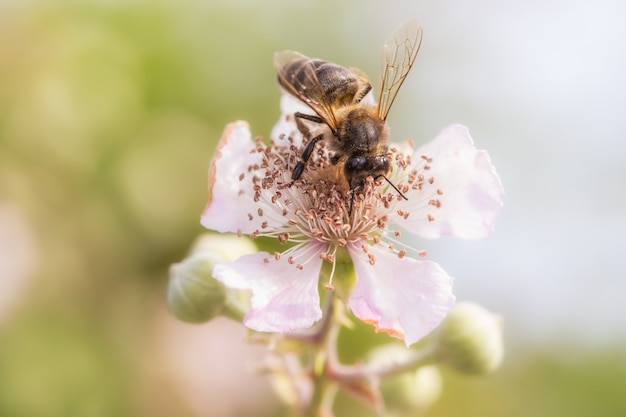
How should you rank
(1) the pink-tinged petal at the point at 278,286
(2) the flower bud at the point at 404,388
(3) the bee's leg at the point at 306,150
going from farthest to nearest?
1. (2) the flower bud at the point at 404,388
2. (3) the bee's leg at the point at 306,150
3. (1) the pink-tinged petal at the point at 278,286

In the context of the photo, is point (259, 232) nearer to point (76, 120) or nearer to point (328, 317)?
point (328, 317)

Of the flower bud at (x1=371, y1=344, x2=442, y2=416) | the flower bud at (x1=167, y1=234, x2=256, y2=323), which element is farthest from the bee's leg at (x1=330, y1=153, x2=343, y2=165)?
the flower bud at (x1=371, y1=344, x2=442, y2=416)

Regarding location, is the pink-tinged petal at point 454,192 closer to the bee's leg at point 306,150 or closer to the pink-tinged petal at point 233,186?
the bee's leg at point 306,150

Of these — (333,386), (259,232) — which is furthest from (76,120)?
(333,386)

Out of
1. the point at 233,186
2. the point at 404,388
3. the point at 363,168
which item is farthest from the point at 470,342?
the point at 233,186

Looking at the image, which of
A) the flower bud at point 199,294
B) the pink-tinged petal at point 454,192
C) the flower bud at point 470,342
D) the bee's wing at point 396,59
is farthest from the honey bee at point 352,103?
the flower bud at point 470,342

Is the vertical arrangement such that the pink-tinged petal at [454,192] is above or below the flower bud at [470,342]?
above

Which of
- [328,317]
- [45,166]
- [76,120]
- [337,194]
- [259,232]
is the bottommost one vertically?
[45,166]
